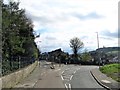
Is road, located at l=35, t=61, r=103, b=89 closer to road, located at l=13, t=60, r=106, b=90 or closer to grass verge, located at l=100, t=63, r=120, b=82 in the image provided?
road, located at l=13, t=60, r=106, b=90

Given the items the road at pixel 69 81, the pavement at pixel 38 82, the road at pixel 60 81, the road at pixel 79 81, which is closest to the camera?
the pavement at pixel 38 82

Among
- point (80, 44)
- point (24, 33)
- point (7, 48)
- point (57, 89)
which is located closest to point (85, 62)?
point (80, 44)

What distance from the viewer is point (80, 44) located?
144 m

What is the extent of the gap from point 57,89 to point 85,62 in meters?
87.6

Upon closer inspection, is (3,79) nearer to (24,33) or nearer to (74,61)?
(24,33)

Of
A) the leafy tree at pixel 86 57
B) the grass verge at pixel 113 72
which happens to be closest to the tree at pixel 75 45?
the leafy tree at pixel 86 57

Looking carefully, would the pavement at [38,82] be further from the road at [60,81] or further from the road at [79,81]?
the road at [79,81]

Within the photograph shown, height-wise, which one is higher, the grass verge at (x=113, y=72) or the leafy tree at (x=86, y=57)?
the leafy tree at (x=86, y=57)

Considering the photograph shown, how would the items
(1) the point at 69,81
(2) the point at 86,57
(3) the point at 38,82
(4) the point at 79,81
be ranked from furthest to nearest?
1. (2) the point at 86,57
2. (1) the point at 69,81
3. (4) the point at 79,81
4. (3) the point at 38,82

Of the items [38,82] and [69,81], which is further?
[69,81]

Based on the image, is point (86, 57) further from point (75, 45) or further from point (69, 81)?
point (69, 81)

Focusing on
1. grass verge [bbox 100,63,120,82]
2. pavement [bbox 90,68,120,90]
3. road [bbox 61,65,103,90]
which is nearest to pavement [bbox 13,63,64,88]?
road [bbox 61,65,103,90]

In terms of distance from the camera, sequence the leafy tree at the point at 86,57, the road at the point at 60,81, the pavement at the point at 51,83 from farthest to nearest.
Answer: the leafy tree at the point at 86,57 < the road at the point at 60,81 < the pavement at the point at 51,83

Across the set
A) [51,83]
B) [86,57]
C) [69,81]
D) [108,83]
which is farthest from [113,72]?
[86,57]
